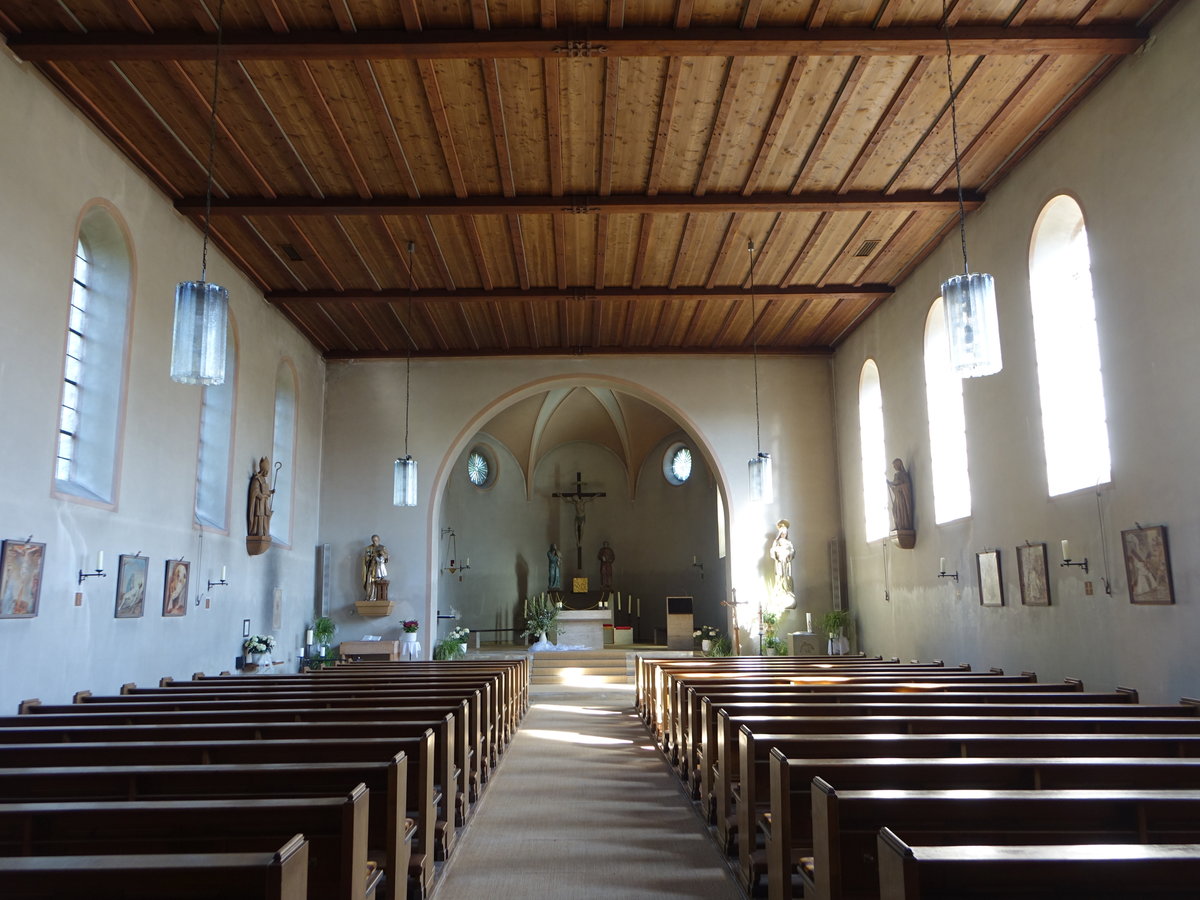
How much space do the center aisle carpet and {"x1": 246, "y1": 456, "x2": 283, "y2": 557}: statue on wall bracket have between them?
496 cm

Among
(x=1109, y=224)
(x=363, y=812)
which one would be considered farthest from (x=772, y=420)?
(x=363, y=812)

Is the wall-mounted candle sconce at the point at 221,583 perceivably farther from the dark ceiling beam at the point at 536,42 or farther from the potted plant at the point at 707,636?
the potted plant at the point at 707,636

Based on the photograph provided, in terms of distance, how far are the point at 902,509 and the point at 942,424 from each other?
1323 millimetres

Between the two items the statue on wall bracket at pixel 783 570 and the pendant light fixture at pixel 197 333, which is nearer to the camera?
the pendant light fixture at pixel 197 333

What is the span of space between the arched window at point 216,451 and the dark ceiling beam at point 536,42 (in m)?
4.46

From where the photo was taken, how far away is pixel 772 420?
15086 millimetres

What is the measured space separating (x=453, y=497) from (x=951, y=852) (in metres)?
19.7

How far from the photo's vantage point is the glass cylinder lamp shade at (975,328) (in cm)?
551

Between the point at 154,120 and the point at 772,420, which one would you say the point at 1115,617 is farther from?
the point at 154,120

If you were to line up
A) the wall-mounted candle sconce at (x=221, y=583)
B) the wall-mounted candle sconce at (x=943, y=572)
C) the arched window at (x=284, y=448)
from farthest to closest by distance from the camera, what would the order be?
the arched window at (x=284, y=448)
the wall-mounted candle sconce at (x=943, y=572)
the wall-mounted candle sconce at (x=221, y=583)

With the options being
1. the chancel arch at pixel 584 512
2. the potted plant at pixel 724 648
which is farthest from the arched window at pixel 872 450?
the chancel arch at pixel 584 512

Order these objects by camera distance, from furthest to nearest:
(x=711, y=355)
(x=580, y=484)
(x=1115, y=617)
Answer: (x=580, y=484) < (x=711, y=355) < (x=1115, y=617)

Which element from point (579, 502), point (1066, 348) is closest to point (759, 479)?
point (1066, 348)

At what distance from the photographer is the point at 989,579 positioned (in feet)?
31.0
